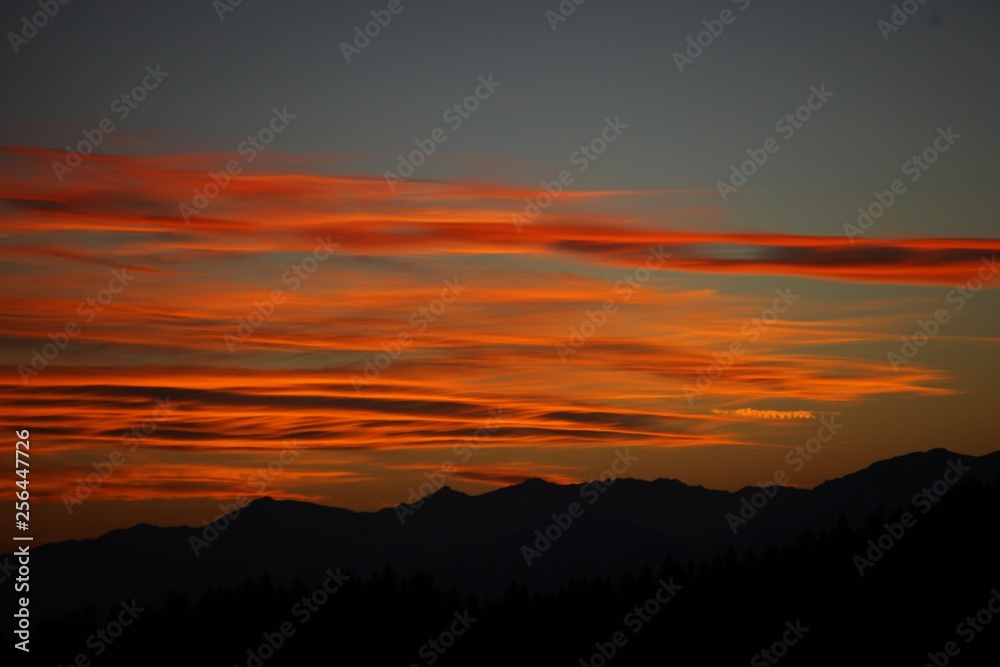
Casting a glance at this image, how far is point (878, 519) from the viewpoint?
423 feet

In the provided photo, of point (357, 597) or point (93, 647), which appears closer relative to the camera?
point (93, 647)

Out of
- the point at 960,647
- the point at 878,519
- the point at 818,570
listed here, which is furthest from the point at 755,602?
the point at 960,647

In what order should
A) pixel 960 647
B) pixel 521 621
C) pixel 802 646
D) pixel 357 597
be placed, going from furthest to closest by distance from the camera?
pixel 357 597 → pixel 521 621 → pixel 802 646 → pixel 960 647

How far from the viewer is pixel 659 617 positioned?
126 metres

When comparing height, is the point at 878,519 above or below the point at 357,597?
above

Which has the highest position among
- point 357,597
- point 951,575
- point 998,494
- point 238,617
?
point 998,494

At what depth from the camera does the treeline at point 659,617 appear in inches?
4301

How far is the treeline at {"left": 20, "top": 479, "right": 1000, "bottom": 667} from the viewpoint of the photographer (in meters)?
109

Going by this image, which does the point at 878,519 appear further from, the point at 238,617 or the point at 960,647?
the point at 238,617

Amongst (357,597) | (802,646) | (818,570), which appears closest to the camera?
(802,646)

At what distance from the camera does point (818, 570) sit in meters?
122

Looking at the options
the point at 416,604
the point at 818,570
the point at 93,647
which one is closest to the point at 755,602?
the point at 818,570

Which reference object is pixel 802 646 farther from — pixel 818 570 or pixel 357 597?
pixel 357 597

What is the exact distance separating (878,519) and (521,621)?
4306cm
